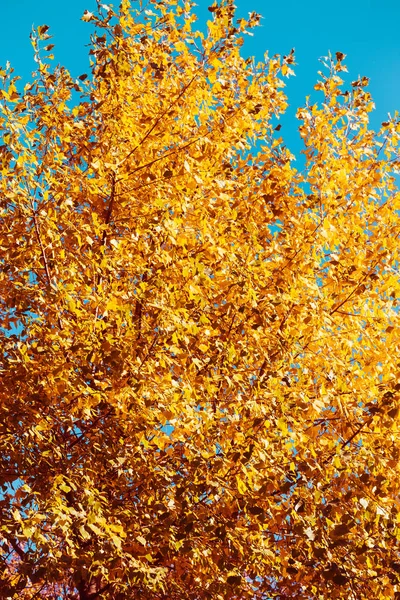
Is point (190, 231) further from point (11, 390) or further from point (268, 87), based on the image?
point (268, 87)

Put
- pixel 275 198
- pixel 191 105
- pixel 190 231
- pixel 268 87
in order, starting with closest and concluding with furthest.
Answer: pixel 190 231 < pixel 191 105 < pixel 275 198 < pixel 268 87

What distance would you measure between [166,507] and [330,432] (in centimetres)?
170

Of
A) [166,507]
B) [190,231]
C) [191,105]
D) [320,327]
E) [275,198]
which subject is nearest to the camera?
[166,507]

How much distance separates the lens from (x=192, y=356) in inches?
187

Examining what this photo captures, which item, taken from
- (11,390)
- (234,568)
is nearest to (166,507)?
(234,568)

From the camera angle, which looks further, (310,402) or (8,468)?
(8,468)

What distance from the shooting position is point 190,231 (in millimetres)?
4547

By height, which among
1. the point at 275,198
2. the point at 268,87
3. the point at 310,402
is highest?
the point at 268,87

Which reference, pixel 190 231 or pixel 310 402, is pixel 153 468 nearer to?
pixel 310 402

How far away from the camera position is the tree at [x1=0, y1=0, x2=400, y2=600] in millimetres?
4020

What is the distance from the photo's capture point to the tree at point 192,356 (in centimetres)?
402

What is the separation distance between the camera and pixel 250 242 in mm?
5039

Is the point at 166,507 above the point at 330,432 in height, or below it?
below

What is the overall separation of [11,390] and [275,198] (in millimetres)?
2881
